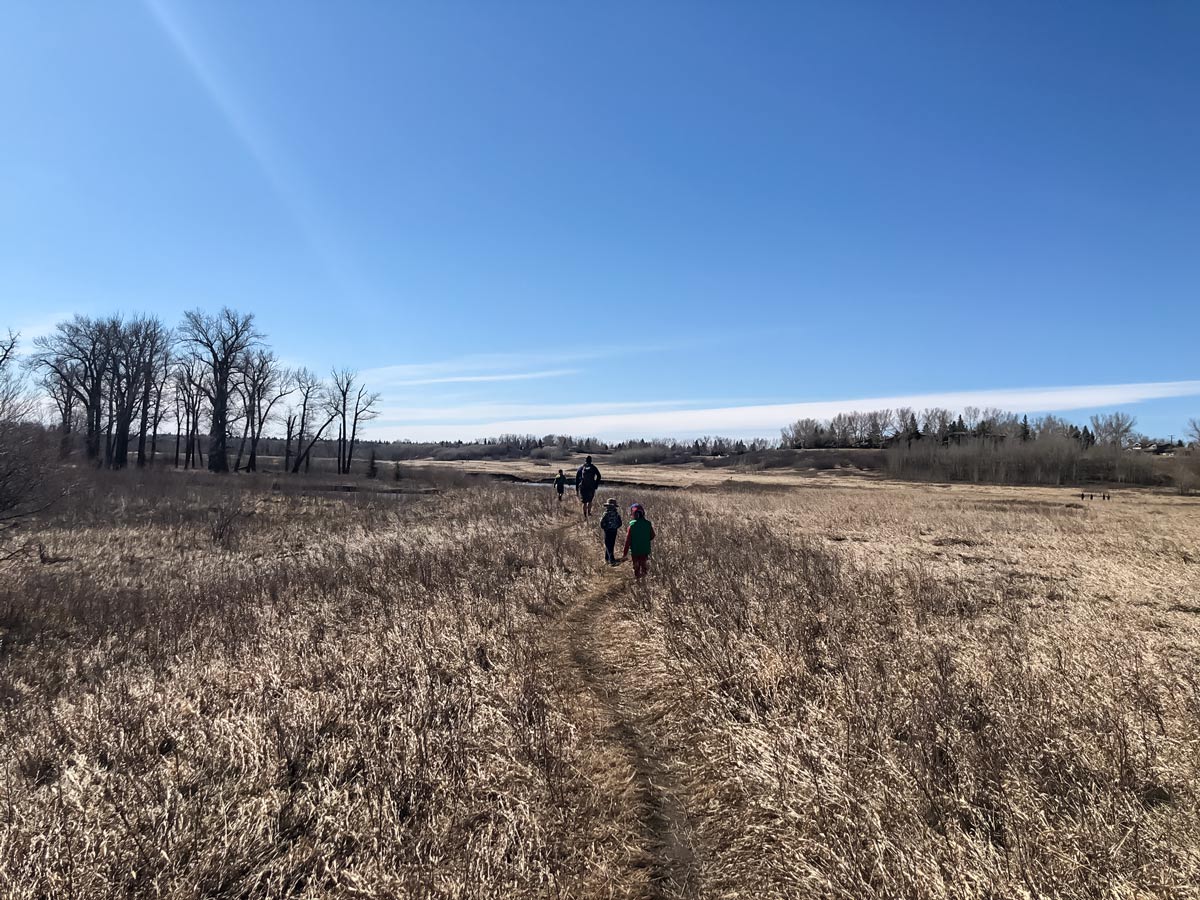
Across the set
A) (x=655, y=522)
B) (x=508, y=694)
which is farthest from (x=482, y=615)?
(x=655, y=522)

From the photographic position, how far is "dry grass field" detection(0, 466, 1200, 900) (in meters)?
3.83

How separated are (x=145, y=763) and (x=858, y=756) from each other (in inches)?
244

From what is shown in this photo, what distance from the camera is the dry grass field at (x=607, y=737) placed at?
383 centimetres

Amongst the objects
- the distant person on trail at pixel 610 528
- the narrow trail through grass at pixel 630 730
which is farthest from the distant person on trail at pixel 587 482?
the narrow trail through grass at pixel 630 730

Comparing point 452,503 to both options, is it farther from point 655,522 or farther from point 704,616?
point 704,616

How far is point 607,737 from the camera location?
231 inches

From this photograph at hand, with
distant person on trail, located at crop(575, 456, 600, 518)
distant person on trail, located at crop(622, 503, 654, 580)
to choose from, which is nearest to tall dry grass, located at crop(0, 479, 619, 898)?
distant person on trail, located at crop(622, 503, 654, 580)

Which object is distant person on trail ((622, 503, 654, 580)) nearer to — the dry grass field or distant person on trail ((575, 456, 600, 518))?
the dry grass field

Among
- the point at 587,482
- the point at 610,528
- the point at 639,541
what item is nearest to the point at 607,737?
the point at 639,541

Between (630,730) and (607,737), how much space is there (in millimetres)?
324

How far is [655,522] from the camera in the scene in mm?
21000

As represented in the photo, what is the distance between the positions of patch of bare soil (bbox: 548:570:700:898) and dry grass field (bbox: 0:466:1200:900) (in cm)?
4

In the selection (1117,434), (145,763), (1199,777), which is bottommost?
(145,763)

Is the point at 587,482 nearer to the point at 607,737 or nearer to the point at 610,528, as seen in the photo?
the point at 610,528
